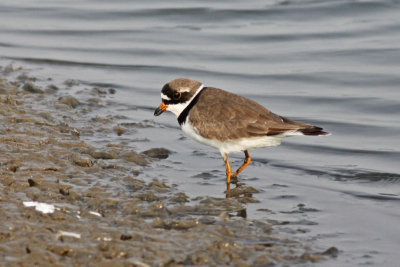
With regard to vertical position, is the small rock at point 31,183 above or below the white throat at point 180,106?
below

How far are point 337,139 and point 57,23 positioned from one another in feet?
29.4

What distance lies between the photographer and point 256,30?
1603cm

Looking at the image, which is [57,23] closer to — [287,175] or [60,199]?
[287,175]

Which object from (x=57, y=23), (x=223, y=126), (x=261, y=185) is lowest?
(x=261, y=185)

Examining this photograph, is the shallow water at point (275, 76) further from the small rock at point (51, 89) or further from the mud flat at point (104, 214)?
the small rock at point (51, 89)

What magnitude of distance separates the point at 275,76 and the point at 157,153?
5017mm

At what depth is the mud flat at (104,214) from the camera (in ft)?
17.2

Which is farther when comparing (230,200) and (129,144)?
(129,144)

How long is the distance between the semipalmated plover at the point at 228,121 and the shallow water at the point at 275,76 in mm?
590

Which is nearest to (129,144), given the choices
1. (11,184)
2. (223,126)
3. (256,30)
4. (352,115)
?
(223,126)

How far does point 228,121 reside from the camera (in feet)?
25.2

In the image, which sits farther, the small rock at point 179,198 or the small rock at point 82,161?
the small rock at point 82,161

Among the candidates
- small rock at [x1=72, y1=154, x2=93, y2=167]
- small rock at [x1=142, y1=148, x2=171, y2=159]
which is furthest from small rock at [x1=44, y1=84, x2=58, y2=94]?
small rock at [x1=72, y1=154, x2=93, y2=167]

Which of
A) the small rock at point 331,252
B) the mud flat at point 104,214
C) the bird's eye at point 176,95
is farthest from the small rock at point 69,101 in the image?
the small rock at point 331,252
